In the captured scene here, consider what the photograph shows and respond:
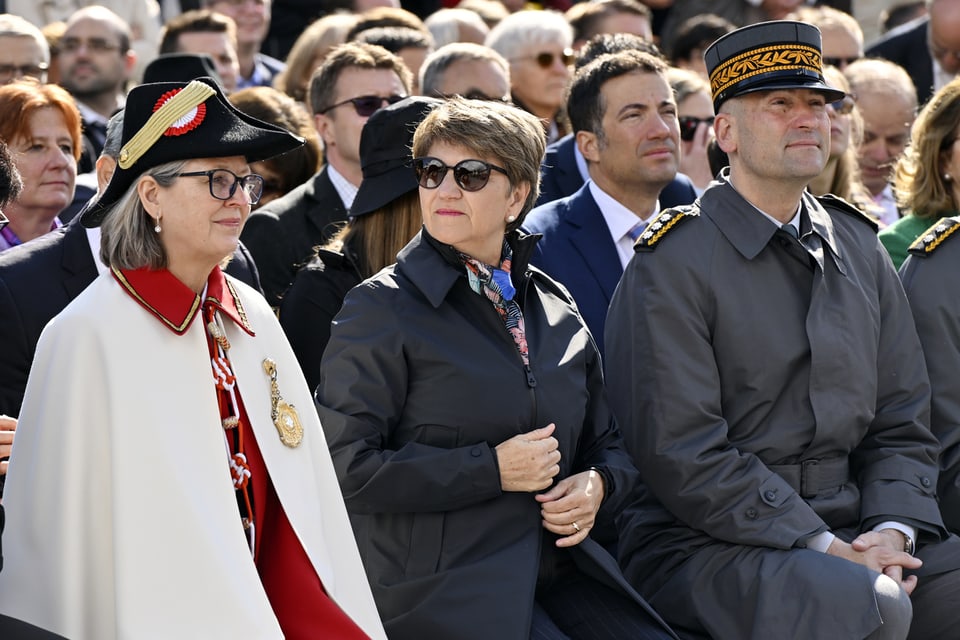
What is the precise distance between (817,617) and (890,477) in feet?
2.19

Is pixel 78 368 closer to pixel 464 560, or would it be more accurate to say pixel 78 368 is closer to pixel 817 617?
pixel 464 560

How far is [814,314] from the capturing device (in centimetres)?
476

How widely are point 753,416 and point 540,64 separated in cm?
468

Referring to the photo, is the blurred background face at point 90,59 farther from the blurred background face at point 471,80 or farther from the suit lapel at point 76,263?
the suit lapel at point 76,263

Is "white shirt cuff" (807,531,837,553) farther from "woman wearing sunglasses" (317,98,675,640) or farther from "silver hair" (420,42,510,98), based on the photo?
"silver hair" (420,42,510,98)

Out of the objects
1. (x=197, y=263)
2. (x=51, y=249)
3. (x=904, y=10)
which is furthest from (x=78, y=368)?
(x=904, y=10)

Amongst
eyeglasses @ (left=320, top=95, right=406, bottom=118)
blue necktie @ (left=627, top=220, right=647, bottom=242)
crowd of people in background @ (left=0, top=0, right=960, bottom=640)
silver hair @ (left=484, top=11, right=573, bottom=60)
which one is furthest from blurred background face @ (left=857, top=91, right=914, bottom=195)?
eyeglasses @ (left=320, top=95, right=406, bottom=118)

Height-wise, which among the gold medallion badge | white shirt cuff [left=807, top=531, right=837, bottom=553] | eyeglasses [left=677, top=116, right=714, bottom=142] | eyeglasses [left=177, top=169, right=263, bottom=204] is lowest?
white shirt cuff [left=807, top=531, right=837, bottom=553]

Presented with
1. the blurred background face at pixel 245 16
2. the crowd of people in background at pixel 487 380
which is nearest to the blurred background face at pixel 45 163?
the crowd of people in background at pixel 487 380

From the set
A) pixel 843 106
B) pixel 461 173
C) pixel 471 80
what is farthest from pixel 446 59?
pixel 461 173

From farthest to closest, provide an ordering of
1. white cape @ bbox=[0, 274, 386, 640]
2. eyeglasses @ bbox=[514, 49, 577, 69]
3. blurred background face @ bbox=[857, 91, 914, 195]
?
eyeglasses @ bbox=[514, 49, 577, 69] → blurred background face @ bbox=[857, 91, 914, 195] → white cape @ bbox=[0, 274, 386, 640]

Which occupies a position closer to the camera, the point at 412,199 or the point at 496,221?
the point at 496,221

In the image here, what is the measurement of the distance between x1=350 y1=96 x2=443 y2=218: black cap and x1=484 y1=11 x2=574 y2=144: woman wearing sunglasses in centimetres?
354

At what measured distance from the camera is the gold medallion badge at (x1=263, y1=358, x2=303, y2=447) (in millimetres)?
3924
